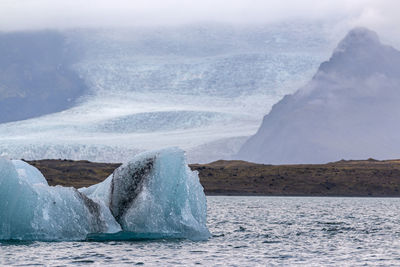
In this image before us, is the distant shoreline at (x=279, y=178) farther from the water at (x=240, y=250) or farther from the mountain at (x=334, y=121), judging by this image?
the water at (x=240, y=250)

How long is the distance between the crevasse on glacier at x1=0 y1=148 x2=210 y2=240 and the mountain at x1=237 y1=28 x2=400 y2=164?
131174 mm

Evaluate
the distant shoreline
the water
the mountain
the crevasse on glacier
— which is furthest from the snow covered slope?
the crevasse on glacier

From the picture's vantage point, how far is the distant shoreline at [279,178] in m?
136

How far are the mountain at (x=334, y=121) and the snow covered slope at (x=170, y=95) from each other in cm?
558

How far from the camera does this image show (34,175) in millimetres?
46375

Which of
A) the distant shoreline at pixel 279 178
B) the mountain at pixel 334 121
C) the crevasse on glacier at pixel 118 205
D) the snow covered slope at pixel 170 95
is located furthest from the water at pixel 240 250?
the mountain at pixel 334 121

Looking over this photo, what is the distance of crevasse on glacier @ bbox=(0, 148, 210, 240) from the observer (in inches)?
1561

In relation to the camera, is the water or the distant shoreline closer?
the water

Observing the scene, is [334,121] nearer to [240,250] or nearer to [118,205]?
[118,205]

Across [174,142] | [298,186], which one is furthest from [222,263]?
Result: [174,142]

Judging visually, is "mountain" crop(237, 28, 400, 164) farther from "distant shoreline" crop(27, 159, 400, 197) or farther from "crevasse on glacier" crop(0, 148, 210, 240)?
"crevasse on glacier" crop(0, 148, 210, 240)

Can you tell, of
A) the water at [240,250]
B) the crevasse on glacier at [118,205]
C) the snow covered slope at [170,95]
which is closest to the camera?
the water at [240,250]

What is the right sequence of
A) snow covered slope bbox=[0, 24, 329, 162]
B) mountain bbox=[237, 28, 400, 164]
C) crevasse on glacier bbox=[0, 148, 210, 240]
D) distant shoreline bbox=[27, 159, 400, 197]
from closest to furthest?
1. crevasse on glacier bbox=[0, 148, 210, 240]
2. distant shoreline bbox=[27, 159, 400, 197]
3. snow covered slope bbox=[0, 24, 329, 162]
4. mountain bbox=[237, 28, 400, 164]

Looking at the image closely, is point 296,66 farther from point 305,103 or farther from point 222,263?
point 222,263
